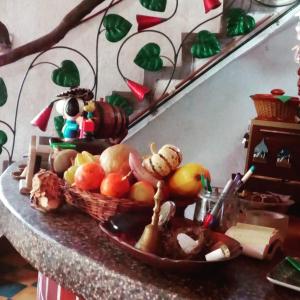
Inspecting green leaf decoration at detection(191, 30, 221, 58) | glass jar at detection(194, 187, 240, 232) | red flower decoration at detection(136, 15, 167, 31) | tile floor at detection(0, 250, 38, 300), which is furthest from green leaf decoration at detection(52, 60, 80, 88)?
glass jar at detection(194, 187, 240, 232)

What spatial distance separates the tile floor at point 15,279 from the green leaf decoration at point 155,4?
1.77 m

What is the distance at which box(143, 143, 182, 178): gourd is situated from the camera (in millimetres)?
1035

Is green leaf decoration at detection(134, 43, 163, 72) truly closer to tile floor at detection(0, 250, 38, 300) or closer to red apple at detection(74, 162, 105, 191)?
tile floor at detection(0, 250, 38, 300)

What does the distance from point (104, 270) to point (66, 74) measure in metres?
2.35

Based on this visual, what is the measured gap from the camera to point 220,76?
3.01 meters

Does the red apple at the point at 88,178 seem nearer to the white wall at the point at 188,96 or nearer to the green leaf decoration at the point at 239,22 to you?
the green leaf decoration at the point at 239,22

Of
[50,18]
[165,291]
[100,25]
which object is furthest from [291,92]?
[165,291]

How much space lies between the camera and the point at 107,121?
4.76 ft

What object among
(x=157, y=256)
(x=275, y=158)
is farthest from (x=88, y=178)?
(x=275, y=158)

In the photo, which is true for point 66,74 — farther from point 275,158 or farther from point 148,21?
point 275,158

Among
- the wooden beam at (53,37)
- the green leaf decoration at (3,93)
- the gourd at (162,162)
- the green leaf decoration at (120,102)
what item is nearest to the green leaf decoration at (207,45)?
the green leaf decoration at (120,102)

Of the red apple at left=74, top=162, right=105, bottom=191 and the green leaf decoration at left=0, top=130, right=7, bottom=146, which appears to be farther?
the green leaf decoration at left=0, top=130, right=7, bottom=146

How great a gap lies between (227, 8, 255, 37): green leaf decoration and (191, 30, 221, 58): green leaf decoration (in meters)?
0.11

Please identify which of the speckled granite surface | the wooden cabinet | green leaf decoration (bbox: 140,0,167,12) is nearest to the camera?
the speckled granite surface
